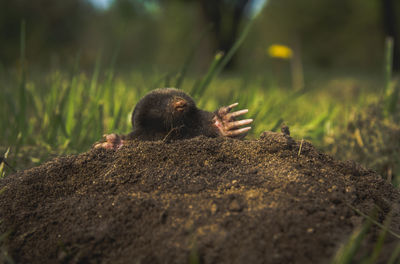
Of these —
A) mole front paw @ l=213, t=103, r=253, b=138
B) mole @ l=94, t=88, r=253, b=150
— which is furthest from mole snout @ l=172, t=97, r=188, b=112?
mole front paw @ l=213, t=103, r=253, b=138

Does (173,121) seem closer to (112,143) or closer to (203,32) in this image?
(112,143)

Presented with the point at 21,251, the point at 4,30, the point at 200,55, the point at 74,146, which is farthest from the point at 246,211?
the point at 4,30

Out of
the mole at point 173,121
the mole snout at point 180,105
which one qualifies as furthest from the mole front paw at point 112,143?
the mole snout at point 180,105

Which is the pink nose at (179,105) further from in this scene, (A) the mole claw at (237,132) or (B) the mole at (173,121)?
(A) the mole claw at (237,132)

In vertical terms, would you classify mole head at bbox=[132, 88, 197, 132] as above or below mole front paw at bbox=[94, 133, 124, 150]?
above

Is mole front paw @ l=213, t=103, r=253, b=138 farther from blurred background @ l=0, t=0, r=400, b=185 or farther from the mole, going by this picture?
blurred background @ l=0, t=0, r=400, b=185

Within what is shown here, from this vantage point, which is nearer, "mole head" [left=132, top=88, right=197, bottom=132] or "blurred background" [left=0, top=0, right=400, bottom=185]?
"mole head" [left=132, top=88, right=197, bottom=132]

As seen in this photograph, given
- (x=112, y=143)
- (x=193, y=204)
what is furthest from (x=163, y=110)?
(x=193, y=204)
